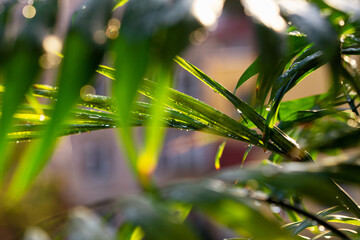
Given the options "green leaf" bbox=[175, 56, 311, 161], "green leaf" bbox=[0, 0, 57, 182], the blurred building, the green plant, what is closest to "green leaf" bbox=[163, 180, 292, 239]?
the green plant

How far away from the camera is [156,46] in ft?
0.82

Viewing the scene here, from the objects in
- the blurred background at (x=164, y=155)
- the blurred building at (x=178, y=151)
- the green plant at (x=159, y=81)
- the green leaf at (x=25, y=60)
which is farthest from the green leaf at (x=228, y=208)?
the blurred building at (x=178, y=151)

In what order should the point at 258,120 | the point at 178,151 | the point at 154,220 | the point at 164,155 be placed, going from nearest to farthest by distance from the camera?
the point at 154,220, the point at 258,120, the point at 178,151, the point at 164,155

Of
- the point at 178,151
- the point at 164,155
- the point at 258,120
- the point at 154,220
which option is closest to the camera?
the point at 154,220

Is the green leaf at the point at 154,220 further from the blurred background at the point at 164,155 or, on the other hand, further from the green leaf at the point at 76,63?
the blurred background at the point at 164,155

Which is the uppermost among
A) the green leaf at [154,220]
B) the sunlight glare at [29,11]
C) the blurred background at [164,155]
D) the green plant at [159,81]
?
the sunlight glare at [29,11]

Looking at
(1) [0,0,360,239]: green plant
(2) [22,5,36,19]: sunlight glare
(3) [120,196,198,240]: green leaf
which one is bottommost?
(3) [120,196,198,240]: green leaf

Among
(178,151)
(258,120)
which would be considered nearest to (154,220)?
(258,120)

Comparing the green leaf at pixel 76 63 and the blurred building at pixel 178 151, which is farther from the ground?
the green leaf at pixel 76 63

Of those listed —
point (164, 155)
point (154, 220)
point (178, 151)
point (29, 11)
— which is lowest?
point (164, 155)

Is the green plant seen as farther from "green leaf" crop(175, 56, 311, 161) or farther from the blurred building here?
the blurred building

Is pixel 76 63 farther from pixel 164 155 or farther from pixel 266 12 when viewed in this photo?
pixel 164 155

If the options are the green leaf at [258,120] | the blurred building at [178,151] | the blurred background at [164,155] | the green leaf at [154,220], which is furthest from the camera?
the blurred building at [178,151]

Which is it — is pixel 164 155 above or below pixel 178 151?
below
